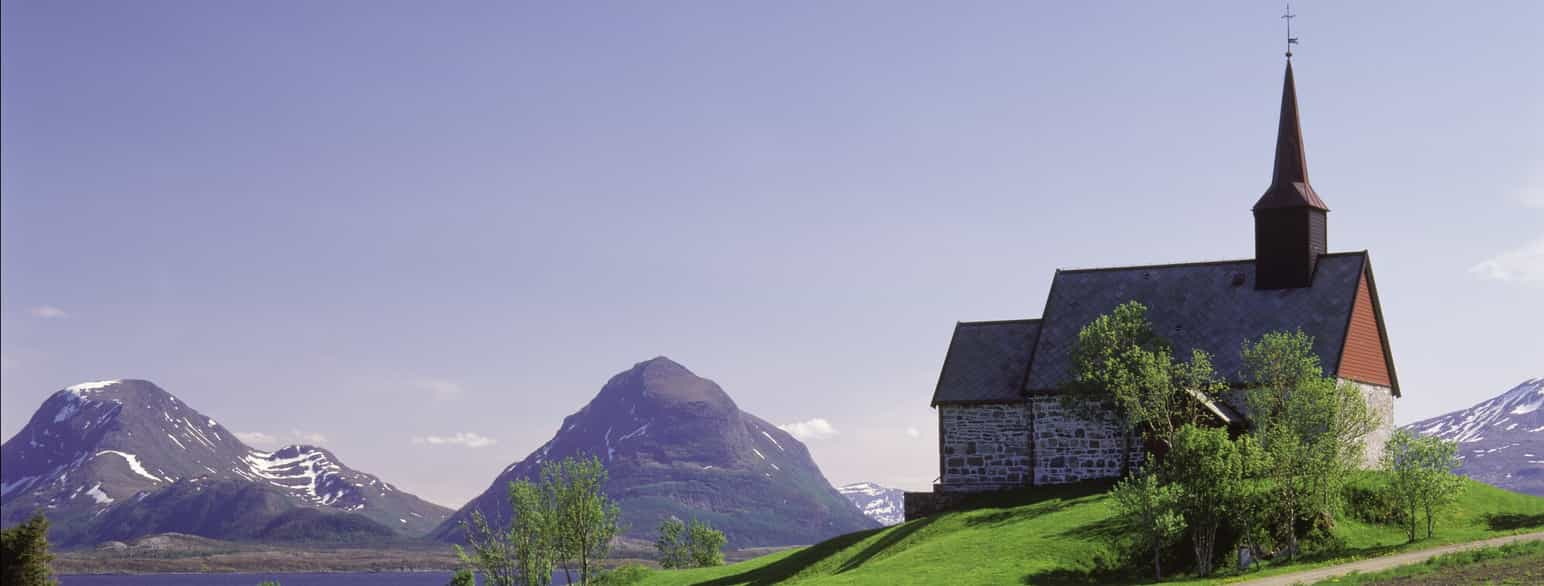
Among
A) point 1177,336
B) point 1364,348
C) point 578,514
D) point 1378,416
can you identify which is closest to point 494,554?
point 578,514

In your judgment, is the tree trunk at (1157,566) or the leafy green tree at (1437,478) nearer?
the tree trunk at (1157,566)

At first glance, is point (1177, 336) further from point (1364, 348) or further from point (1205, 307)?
point (1364, 348)

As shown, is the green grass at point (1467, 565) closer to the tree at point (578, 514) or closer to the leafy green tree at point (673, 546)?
the tree at point (578, 514)

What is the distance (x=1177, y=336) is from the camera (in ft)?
247

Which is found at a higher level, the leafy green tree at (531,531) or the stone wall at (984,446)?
the stone wall at (984,446)

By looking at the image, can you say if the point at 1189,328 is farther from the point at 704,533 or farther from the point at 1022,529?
the point at 704,533

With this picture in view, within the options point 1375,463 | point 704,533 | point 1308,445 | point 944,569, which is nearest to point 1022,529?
point 944,569

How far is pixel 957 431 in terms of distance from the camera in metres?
79.0

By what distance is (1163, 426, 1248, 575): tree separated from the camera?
5353 cm

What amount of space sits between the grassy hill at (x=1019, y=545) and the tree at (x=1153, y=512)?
1.59m

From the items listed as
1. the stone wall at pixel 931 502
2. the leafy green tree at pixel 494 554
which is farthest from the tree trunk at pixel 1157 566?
the leafy green tree at pixel 494 554

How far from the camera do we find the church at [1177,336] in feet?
240

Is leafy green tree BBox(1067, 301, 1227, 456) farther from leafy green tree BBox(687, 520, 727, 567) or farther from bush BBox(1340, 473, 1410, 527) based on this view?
leafy green tree BBox(687, 520, 727, 567)

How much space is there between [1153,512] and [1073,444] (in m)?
21.8
